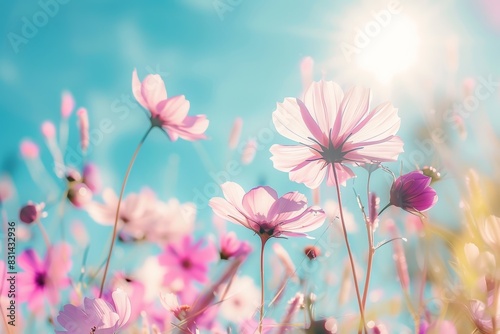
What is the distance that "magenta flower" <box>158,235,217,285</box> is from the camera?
62 centimetres

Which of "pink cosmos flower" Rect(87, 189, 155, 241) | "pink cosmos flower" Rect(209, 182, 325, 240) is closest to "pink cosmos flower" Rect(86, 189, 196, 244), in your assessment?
"pink cosmos flower" Rect(87, 189, 155, 241)

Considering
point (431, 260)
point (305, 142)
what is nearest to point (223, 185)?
point (305, 142)

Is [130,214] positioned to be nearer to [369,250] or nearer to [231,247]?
[231,247]

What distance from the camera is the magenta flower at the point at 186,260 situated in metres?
0.62

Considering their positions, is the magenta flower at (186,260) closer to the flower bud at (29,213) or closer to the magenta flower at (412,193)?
the flower bud at (29,213)

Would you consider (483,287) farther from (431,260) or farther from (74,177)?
(74,177)

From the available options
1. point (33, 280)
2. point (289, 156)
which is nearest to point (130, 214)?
point (33, 280)

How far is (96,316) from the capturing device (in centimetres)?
28

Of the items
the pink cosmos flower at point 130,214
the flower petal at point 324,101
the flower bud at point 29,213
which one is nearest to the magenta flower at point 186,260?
the pink cosmos flower at point 130,214

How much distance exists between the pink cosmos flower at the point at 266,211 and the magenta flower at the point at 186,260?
27 cm

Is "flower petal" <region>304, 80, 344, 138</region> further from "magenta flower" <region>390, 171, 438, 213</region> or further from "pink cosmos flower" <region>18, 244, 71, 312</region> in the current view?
"pink cosmos flower" <region>18, 244, 71, 312</region>

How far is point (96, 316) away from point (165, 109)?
194 millimetres

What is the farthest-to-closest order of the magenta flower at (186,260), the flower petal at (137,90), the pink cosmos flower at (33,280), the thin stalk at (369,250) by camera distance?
the magenta flower at (186,260) → the pink cosmos flower at (33,280) → the flower petal at (137,90) → the thin stalk at (369,250)

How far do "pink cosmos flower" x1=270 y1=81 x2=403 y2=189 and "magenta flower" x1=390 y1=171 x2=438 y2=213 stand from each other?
21mm
